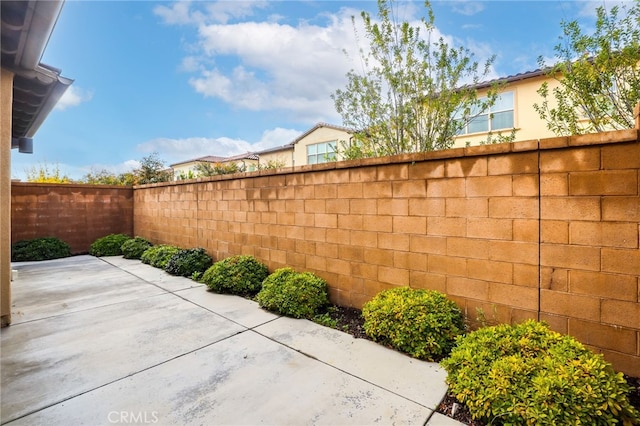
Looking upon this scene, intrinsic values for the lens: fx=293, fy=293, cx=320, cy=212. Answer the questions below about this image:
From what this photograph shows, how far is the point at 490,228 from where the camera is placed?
3.02 meters

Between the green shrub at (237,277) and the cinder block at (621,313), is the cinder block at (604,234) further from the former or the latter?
the green shrub at (237,277)

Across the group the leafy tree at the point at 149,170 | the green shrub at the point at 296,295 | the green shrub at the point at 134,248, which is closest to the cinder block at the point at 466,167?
the green shrub at the point at 296,295

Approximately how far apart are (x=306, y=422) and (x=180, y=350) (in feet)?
5.74

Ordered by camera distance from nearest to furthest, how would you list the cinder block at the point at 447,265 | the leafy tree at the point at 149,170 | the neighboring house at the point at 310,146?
the cinder block at the point at 447,265 → the leafy tree at the point at 149,170 → the neighboring house at the point at 310,146

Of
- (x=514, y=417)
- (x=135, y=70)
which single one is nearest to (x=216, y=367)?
(x=514, y=417)

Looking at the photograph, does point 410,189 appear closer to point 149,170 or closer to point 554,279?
point 554,279

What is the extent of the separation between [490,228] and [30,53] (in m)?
5.73

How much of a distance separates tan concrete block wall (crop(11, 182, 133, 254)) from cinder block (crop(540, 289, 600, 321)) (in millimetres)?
11818

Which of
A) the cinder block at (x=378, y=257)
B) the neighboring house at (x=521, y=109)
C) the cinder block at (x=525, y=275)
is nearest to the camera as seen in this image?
the cinder block at (x=525, y=275)

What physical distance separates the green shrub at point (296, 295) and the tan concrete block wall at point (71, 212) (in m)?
8.51

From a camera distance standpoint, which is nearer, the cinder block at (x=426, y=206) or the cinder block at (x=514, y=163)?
the cinder block at (x=514, y=163)

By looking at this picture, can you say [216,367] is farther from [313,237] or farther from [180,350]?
[313,237]

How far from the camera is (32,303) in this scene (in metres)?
4.64

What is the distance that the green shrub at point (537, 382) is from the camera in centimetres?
177
